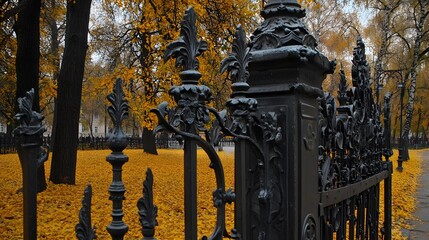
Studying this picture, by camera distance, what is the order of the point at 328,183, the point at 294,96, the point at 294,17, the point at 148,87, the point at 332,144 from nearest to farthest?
the point at 294,96 → the point at 294,17 → the point at 328,183 → the point at 332,144 → the point at 148,87

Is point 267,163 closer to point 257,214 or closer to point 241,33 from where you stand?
point 257,214

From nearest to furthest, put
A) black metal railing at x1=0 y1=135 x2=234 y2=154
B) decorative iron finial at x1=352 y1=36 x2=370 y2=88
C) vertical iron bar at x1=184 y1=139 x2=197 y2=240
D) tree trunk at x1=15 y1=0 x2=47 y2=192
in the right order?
1. vertical iron bar at x1=184 y1=139 x2=197 y2=240
2. decorative iron finial at x1=352 y1=36 x2=370 y2=88
3. tree trunk at x1=15 y1=0 x2=47 y2=192
4. black metal railing at x1=0 y1=135 x2=234 y2=154

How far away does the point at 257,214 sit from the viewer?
5.98ft

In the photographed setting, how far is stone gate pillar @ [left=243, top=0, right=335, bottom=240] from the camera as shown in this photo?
5.67 ft

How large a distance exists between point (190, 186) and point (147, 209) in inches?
6.3

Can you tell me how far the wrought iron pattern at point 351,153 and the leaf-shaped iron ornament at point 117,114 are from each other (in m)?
1.17

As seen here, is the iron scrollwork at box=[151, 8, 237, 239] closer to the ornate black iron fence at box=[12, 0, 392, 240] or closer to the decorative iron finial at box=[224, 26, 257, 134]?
the ornate black iron fence at box=[12, 0, 392, 240]

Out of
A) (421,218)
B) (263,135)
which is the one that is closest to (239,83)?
(263,135)

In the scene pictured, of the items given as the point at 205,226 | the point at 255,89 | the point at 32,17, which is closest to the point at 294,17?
the point at 255,89

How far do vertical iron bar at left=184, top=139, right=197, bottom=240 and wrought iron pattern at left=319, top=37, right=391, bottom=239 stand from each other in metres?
0.94

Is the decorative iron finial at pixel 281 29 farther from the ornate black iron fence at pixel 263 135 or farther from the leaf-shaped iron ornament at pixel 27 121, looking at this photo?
the leaf-shaped iron ornament at pixel 27 121

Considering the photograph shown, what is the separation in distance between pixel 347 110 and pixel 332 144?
1.17ft

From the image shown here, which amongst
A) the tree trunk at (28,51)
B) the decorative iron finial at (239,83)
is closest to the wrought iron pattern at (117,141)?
the decorative iron finial at (239,83)

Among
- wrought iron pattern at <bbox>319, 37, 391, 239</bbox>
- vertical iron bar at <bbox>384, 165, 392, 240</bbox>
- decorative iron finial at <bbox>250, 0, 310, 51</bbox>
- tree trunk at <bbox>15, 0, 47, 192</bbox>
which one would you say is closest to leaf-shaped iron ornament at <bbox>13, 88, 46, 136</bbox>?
decorative iron finial at <bbox>250, 0, 310, 51</bbox>
